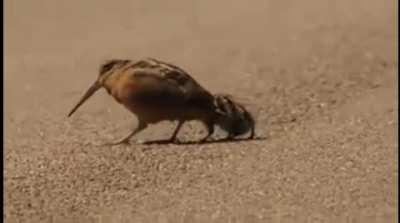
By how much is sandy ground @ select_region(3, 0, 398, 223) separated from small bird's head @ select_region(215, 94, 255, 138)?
0.50 feet

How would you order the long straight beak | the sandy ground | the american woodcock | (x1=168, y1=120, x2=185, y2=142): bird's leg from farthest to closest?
the long straight beak → (x1=168, y1=120, x2=185, y2=142): bird's leg → the american woodcock → the sandy ground

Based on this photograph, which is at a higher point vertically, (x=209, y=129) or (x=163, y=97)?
(x=163, y=97)

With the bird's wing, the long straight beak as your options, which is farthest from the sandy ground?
the bird's wing

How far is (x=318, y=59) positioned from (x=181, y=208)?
4.25m

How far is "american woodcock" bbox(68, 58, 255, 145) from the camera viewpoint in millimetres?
7969

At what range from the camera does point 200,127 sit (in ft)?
28.2

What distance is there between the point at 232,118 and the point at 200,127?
1.29 ft

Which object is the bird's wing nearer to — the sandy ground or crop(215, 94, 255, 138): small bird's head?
crop(215, 94, 255, 138): small bird's head

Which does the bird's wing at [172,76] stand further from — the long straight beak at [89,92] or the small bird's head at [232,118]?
the long straight beak at [89,92]

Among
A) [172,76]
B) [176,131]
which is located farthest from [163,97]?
[176,131]

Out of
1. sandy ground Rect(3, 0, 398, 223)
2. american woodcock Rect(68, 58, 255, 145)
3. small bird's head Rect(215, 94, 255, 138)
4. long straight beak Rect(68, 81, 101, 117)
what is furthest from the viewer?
long straight beak Rect(68, 81, 101, 117)

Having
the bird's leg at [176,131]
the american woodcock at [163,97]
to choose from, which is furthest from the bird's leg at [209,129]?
the bird's leg at [176,131]

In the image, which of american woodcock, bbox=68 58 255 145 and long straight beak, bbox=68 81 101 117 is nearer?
american woodcock, bbox=68 58 255 145

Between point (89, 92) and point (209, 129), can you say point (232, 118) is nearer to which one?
point (209, 129)
